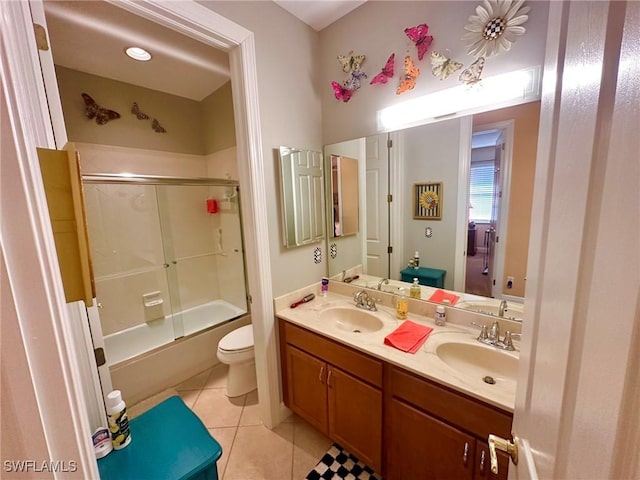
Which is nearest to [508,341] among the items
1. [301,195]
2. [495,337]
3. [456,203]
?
[495,337]

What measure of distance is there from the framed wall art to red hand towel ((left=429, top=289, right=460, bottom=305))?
44 centimetres

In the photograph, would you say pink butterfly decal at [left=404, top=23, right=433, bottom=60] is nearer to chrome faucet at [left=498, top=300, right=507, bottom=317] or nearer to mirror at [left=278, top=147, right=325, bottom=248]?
mirror at [left=278, top=147, right=325, bottom=248]

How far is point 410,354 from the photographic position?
114 centimetres

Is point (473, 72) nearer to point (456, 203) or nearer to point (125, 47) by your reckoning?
point (456, 203)

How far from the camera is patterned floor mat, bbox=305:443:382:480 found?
4.53ft

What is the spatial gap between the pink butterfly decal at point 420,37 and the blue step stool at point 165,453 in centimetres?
202

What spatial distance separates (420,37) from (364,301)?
1546 millimetres

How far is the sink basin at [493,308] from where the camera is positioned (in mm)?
1241

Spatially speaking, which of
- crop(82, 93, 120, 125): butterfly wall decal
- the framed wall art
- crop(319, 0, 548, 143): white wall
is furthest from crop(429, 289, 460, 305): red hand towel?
crop(82, 93, 120, 125): butterfly wall decal

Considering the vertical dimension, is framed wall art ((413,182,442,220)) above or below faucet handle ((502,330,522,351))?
above

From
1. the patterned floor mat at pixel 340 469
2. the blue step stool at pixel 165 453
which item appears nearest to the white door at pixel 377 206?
the patterned floor mat at pixel 340 469

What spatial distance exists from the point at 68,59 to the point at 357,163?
2301 millimetres

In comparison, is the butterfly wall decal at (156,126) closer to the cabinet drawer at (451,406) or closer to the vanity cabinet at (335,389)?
the vanity cabinet at (335,389)

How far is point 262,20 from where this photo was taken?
141cm
